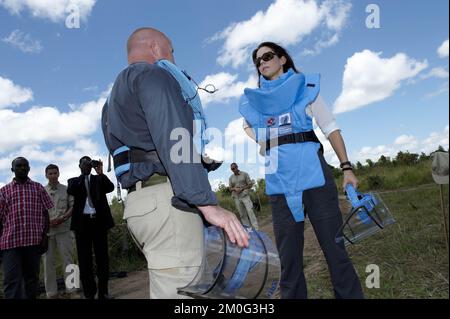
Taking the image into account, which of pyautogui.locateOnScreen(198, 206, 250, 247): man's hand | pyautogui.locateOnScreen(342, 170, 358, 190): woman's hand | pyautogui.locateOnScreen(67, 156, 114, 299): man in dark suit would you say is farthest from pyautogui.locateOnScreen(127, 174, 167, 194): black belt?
pyautogui.locateOnScreen(67, 156, 114, 299): man in dark suit

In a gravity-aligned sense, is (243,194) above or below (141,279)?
above

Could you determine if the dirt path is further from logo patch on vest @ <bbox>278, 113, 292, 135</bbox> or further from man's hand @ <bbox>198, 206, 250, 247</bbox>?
man's hand @ <bbox>198, 206, 250, 247</bbox>

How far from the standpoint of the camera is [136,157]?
1890mm

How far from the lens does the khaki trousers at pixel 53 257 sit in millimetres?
6078

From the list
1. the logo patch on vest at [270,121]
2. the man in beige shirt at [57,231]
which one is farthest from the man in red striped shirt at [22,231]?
the logo patch on vest at [270,121]

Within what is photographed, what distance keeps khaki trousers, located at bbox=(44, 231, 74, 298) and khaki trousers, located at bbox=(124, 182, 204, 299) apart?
4.95m

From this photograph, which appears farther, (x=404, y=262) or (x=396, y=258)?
(x=396, y=258)

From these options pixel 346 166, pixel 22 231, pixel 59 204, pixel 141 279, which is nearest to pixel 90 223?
pixel 22 231

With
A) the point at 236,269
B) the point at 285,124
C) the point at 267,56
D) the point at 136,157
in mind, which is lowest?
the point at 236,269

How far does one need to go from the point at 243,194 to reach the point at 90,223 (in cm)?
642

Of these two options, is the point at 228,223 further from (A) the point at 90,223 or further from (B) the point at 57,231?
(B) the point at 57,231

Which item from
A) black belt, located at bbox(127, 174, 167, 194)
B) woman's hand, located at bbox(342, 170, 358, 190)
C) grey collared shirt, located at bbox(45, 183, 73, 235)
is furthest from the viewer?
grey collared shirt, located at bbox(45, 183, 73, 235)

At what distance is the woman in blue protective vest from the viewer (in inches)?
108

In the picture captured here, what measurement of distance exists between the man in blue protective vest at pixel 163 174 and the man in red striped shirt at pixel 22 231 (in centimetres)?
370
